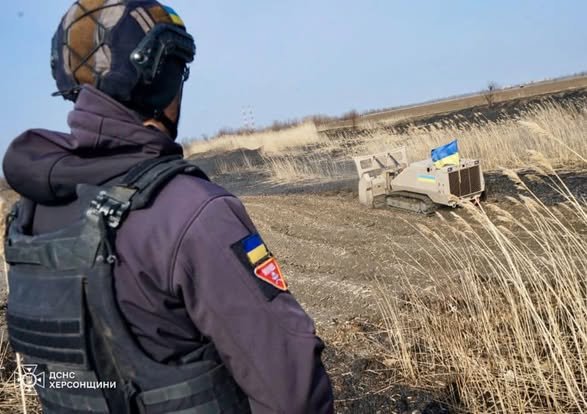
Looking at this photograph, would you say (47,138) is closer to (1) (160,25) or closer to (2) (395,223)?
(1) (160,25)

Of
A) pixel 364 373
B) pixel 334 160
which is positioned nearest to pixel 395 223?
pixel 364 373

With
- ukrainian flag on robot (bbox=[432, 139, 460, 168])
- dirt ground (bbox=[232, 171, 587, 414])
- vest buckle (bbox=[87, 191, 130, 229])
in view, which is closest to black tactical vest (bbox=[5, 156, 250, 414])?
vest buckle (bbox=[87, 191, 130, 229])

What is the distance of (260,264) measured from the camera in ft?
3.91

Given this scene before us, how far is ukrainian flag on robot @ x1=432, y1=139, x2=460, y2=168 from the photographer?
27.7ft

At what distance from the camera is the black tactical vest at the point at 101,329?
3.83 ft

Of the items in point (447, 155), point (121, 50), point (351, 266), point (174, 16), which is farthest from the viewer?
point (447, 155)

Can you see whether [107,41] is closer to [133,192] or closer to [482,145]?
[133,192]

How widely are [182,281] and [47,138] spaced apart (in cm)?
55

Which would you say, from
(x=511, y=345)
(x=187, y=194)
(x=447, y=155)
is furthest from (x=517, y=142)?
(x=187, y=194)

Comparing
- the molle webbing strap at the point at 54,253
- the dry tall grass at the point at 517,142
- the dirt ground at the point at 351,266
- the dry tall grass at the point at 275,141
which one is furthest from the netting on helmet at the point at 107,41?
the dry tall grass at the point at 275,141

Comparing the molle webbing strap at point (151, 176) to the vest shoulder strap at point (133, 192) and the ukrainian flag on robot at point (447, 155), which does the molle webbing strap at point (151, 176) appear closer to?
the vest shoulder strap at point (133, 192)

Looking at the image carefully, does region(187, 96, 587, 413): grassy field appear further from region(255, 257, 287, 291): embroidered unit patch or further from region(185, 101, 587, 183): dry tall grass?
region(255, 257, 287, 291): embroidered unit patch

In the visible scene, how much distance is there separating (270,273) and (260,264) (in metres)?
0.04

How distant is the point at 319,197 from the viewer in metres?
11.7
